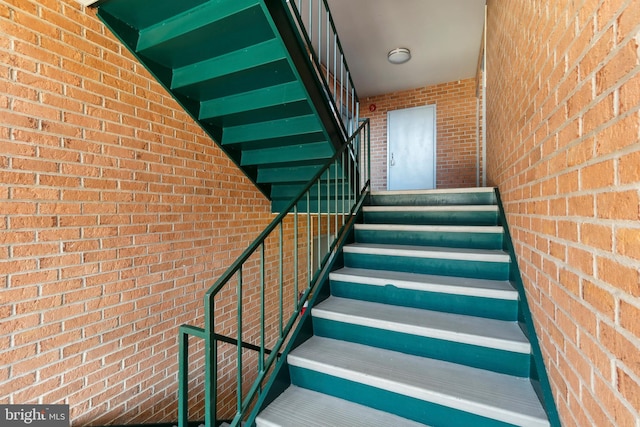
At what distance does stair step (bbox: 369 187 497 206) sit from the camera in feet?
7.87

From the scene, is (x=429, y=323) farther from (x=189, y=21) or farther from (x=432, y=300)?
(x=189, y=21)

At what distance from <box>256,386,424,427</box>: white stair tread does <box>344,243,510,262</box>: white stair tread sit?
99 centimetres

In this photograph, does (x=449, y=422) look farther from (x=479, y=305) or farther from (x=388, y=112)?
(x=388, y=112)

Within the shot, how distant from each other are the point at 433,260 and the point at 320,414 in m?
1.17

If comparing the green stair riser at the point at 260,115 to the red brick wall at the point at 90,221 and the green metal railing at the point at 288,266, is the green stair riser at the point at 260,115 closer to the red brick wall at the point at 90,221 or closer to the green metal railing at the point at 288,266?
the red brick wall at the point at 90,221

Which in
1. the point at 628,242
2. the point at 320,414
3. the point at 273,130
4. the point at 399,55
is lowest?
the point at 320,414

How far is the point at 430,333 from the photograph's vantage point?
147cm

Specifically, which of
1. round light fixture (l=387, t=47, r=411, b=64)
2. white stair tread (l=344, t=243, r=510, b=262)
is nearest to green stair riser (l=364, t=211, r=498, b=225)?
white stair tread (l=344, t=243, r=510, b=262)

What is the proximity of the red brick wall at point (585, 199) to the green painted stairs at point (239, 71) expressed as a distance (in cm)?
125

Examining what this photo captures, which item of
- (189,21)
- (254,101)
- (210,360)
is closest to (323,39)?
(254,101)

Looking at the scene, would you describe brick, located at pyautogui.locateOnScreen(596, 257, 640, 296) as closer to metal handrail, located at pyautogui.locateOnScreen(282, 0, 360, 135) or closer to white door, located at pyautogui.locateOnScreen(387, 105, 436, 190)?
metal handrail, located at pyautogui.locateOnScreen(282, 0, 360, 135)

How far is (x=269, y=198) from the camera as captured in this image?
3148 millimetres

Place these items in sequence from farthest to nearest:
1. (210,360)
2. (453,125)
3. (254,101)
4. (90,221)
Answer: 1. (453,125)
2. (254,101)
3. (90,221)
4. (210,360)

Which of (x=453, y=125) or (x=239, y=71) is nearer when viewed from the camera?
(x=239, y=71)
